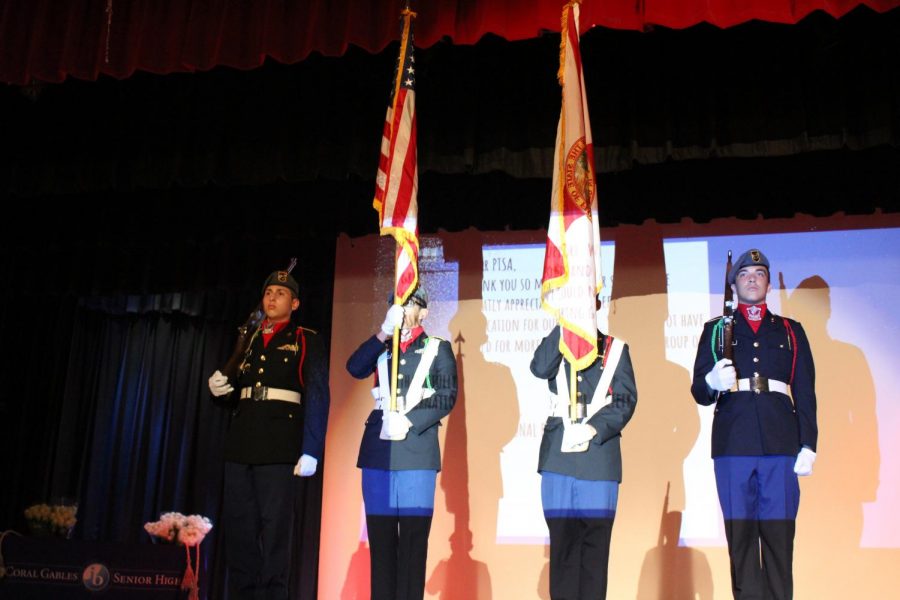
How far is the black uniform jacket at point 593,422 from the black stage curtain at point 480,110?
126 cm

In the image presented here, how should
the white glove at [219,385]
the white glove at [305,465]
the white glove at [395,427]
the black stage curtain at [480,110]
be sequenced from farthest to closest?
the black stage curtain at [480,110]
the white glove at [219,385]
the white glove at [305,465]
the white glove at [395,427]

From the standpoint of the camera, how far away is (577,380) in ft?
13.4

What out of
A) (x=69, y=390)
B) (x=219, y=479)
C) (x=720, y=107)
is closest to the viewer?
(x=720, y=107)

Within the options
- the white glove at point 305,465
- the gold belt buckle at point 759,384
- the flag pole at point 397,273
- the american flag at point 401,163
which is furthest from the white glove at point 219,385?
the gold belt buckle at point 759,384

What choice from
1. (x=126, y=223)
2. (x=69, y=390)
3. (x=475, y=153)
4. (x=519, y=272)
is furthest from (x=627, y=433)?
(x=69, y=390)

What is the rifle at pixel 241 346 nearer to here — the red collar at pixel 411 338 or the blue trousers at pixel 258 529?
the blue trousers at pixel 258 529

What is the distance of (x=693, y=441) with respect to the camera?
5.43m

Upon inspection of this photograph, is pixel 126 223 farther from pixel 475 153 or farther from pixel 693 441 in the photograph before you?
pixel 693 441

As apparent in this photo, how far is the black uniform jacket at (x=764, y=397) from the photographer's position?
3.97 m

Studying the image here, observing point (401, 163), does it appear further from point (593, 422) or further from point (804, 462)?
point (804, 462)

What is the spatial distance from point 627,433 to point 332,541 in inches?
73.3

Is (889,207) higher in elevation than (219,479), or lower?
higher

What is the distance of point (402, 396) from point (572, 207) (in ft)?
3.84

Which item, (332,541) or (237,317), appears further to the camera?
(237,317)
